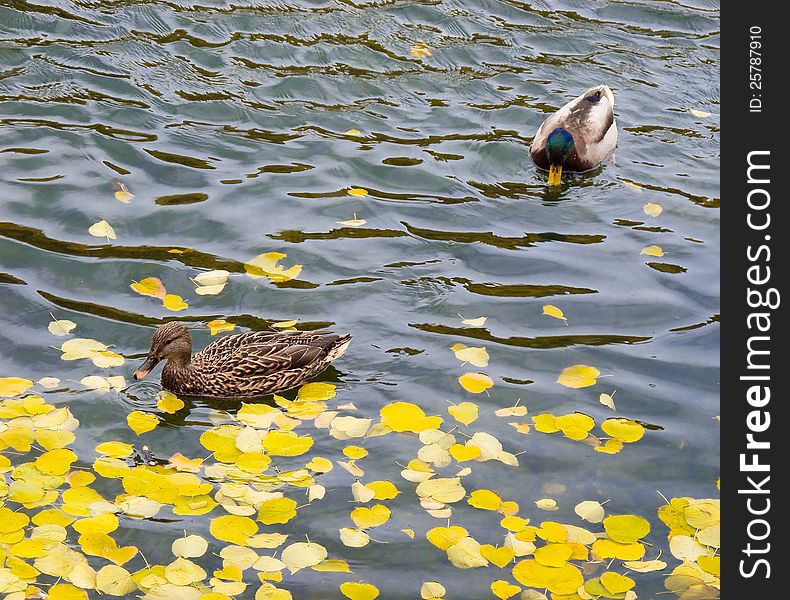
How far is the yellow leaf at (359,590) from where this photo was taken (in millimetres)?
5293

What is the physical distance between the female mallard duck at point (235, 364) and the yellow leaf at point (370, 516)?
3.97 feet

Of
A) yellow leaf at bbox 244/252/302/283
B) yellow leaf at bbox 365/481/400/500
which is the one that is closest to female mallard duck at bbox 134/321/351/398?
yellow leaf at bbox 365/481/400/500

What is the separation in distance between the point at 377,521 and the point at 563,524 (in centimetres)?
98

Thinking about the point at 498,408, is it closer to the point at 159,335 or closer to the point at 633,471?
the point at 633,471

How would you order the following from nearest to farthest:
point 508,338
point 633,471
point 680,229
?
1. point 633,471
2. point 508,338
3. point 680,229

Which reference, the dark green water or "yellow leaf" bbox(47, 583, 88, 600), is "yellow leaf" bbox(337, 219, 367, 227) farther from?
"yellow leaf" bbox(47, 583, 88, 600)

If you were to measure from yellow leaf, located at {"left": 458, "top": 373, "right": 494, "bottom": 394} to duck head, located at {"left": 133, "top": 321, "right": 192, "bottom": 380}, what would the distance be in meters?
1.72

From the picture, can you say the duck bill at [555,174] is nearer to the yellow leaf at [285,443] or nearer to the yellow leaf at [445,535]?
the yellow leaf at [285,443]

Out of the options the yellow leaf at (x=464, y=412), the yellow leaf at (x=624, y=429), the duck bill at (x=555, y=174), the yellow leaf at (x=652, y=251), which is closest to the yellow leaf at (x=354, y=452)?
the yellow leaf at (x=464, y=412)

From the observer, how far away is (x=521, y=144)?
34.5 ft

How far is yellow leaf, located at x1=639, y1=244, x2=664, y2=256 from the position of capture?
855 cm

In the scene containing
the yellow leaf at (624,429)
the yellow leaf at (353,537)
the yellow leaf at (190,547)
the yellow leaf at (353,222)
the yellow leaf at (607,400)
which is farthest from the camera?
the yellow leaf at (353,222)

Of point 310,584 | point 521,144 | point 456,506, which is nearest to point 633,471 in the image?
point 456,506

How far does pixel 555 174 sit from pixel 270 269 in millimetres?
3158
